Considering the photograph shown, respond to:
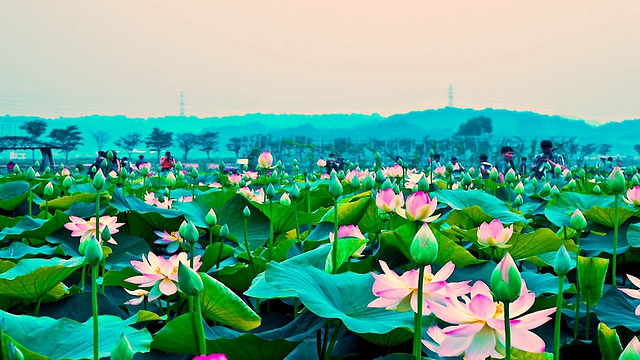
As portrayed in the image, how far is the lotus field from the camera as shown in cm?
61

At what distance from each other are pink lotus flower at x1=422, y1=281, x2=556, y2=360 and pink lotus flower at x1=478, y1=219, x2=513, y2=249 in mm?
615

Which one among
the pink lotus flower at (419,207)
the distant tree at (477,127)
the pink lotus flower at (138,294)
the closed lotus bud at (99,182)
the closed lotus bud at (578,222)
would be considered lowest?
the distant tree at (477,127)

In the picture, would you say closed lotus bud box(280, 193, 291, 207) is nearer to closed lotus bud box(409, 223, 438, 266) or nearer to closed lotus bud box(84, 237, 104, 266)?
closed lotus bud box(84, 237, 104, 266)

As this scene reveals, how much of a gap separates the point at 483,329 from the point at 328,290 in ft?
1.10

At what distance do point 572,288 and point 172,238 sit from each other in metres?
0.93

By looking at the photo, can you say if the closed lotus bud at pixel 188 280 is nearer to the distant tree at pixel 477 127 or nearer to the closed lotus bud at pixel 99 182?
the closed lotus bud at pixel 99 182

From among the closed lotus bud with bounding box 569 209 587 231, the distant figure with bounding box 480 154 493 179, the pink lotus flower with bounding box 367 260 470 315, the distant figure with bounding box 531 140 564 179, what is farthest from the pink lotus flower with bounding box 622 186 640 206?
the distant figure with bounding box 531 140 564 179

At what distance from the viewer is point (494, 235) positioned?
117 cm

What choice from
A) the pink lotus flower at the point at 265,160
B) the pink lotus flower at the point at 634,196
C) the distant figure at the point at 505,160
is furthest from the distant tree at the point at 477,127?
the pink lotus flower at the point at 634,196

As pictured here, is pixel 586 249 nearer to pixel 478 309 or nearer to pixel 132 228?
pixel 478 309

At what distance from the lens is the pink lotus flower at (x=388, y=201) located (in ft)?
4.36

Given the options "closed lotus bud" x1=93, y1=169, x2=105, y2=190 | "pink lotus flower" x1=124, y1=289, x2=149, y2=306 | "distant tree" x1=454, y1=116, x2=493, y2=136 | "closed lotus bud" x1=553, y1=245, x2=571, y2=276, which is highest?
"closed lotus bud" x1=93, y1=169, x2=105, y2=190

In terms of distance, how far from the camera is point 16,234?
1.62 metres

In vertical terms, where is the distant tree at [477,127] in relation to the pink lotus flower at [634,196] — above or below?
below
